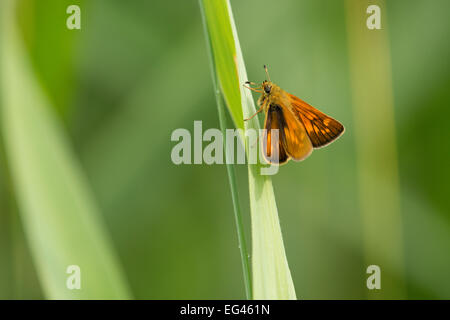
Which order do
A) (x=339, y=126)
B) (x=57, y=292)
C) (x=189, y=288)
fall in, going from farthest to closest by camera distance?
(x=189, y=288), (x=339, y=126), (x=57, y=292)

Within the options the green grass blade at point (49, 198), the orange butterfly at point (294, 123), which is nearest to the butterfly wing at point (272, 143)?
the orange butterfly at point (294, 123)

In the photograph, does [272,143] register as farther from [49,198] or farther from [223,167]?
[223,167]

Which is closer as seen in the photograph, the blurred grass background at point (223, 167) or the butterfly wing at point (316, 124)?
the butterfly wing at point (316, 124)

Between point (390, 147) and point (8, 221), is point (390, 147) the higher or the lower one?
the higher one

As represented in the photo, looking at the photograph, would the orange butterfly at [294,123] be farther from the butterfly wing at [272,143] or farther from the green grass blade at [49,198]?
the green grass blade at [49,198]

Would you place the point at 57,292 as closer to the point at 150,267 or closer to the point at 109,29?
the point at 150,267

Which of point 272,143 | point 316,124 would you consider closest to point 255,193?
point 272,143
